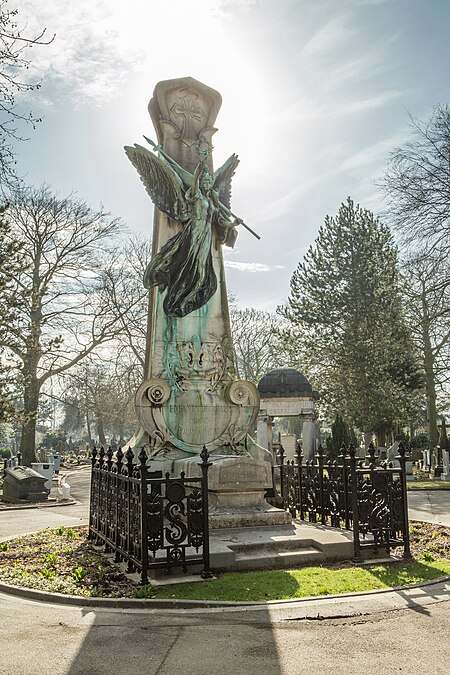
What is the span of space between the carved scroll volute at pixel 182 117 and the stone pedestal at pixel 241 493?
6.22m

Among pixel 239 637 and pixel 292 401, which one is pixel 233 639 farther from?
pixel 292 401

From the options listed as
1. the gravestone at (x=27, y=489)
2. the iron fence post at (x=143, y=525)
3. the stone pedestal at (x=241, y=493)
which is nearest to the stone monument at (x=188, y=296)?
the stone pedestal at (x=241, y=493)

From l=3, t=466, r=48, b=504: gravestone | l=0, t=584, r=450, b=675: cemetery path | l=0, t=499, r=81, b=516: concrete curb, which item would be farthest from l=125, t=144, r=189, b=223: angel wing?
l=3, t=466, r=48, b=504: gravestone

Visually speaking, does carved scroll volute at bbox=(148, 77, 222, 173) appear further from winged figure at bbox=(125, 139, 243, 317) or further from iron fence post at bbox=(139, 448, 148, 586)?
iron fence post at bbox=(139, 448, 148, 586)

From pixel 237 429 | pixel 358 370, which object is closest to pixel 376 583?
pixel 237 429

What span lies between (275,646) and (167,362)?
691 cm

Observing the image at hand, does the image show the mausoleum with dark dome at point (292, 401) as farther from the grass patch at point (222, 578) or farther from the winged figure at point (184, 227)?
the grass patch at point (222, 578)

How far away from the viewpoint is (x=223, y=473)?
8.65 meters

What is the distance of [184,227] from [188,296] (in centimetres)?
138

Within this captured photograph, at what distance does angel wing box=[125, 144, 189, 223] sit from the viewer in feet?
37.5

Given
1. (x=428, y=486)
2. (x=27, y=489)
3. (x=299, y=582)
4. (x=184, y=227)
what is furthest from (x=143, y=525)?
(x=428, y=486)

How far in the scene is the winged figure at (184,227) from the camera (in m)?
11.3

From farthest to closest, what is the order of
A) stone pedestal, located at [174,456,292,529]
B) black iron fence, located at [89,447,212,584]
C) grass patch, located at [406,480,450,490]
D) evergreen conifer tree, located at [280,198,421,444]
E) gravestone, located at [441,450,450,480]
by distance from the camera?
evergreen conifer tree, located at [280,198,421,444] < gravestone, located at [441,450,450,480] < grass patch, located at [406,480,450,490] < stone pedestal, located at [174,456,292,529] < black iron fence, located at [89,447,212,584]

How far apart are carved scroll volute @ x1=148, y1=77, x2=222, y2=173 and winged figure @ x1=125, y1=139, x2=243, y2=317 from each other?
0.38 m
